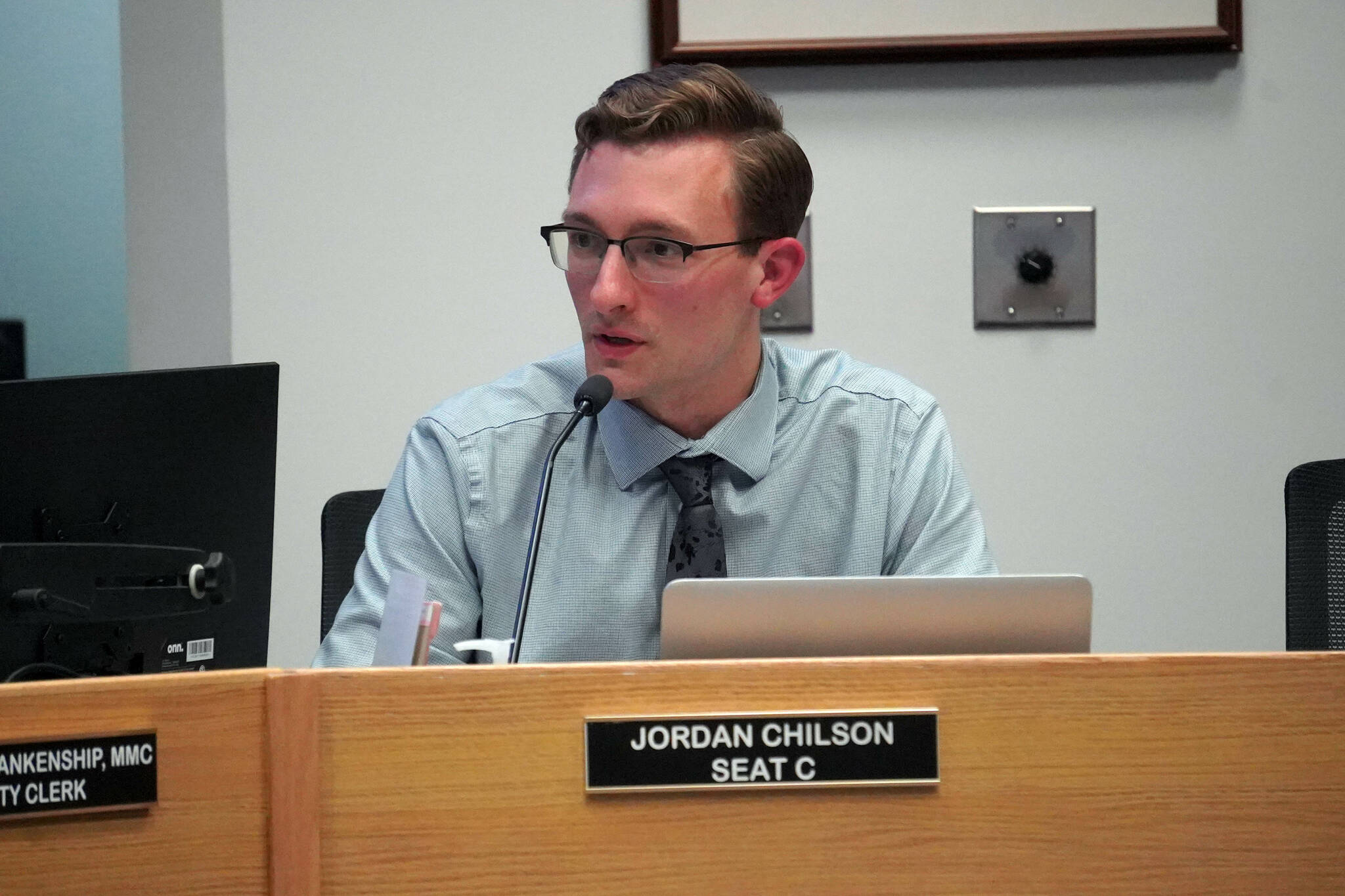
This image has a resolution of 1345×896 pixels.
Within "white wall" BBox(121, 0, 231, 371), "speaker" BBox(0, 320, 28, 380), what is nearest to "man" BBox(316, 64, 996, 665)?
"white wall" BBox(121, 0, 231, 371)

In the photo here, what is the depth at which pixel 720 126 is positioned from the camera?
147cm

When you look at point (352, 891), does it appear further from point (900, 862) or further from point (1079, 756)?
point (1079, 756)

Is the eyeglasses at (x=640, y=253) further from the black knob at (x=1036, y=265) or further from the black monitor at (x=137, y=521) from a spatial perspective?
the black knob at (x=1036, y=265)

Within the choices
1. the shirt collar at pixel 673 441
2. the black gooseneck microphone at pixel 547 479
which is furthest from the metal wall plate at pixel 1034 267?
the black gooseneck microphone at pixel 547 479

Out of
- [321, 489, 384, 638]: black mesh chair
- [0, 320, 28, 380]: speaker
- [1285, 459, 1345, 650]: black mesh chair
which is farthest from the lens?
[0, 320, 28, 380]: speaker

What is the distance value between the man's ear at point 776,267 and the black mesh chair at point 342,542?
1.73ft

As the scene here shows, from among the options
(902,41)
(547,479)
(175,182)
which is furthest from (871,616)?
(175,182)

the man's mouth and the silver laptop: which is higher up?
the man's mouth

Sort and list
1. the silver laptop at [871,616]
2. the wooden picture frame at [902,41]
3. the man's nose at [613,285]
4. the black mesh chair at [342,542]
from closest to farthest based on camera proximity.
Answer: the silver laptop at [871,616], the man's nose at [613,285], the black mesh chair at [342,542], the wooden picture frame at [902,41]

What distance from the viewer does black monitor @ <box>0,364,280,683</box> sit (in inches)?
37.5

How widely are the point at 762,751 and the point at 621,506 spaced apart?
73 cm

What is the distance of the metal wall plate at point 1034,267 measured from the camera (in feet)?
6.75

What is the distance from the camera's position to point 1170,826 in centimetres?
75

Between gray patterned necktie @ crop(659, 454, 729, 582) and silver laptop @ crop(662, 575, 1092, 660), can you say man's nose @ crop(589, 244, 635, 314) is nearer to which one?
gray patterned necktie @ crop(659, 454, 729, 582)
